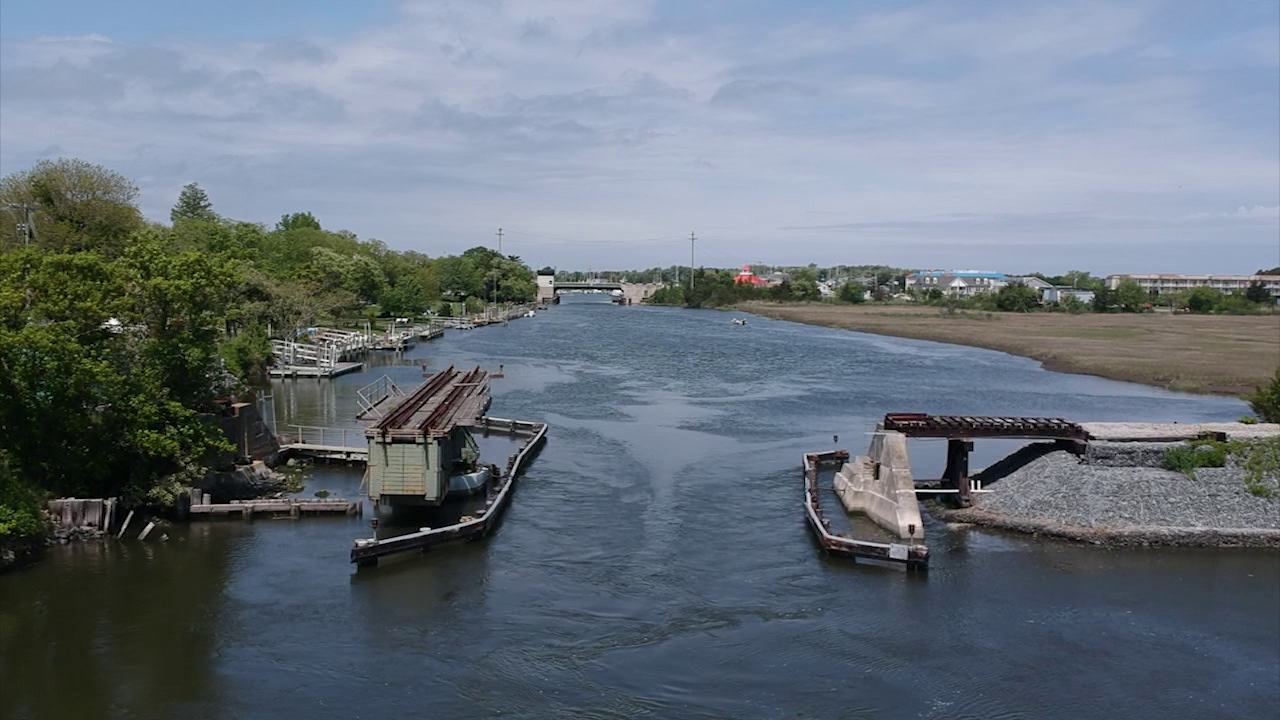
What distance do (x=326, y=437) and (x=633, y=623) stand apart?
2660cm

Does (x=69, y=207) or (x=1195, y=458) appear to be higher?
(x=69, y=207)

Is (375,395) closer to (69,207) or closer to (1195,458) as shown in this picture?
(69,207)

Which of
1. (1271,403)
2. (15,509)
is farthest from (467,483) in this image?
(1271,403)

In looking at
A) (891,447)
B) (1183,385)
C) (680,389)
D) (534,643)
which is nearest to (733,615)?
(534,643)

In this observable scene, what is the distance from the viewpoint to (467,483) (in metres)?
37.0

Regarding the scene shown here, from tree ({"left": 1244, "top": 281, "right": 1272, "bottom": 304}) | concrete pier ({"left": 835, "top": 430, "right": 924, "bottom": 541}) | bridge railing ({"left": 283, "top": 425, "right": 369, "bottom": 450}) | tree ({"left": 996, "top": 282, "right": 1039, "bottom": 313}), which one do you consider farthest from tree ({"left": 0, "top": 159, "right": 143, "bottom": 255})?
tree ({"left": 1244, "top": 281, "right": 1272, "bottom": 304})

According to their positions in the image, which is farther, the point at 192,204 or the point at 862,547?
the point at 192,204

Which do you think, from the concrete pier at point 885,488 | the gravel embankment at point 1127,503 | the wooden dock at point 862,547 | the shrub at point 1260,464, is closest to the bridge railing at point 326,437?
the wooden dock at point 862,547

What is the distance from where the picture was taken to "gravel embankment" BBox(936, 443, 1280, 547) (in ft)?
106

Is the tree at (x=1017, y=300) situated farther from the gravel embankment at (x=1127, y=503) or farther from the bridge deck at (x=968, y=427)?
the gravel embankment at (x=1127, y=503)

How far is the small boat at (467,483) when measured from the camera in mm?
36562

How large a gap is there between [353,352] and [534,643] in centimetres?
6366

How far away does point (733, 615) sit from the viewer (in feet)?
85.8

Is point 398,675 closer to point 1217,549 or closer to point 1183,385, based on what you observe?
point 1217,549
